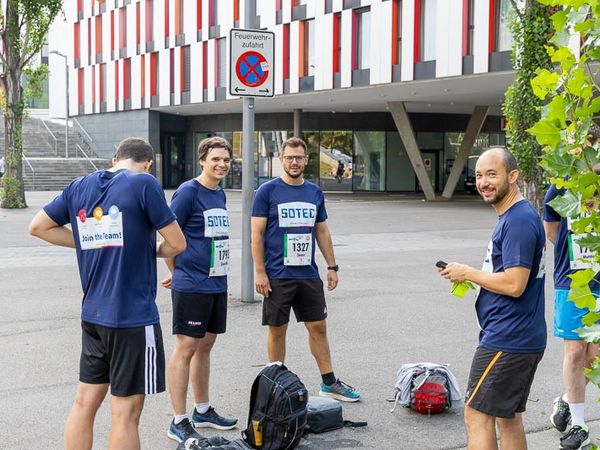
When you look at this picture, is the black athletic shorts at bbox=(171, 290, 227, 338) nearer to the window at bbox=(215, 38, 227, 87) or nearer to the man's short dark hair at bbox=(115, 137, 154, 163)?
the man's short dark hair at bbox=(115, 137, 154, 163)

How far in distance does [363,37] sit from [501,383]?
28.9m

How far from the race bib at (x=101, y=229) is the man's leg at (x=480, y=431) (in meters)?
1.93

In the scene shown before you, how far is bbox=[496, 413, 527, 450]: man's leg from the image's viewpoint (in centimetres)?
395

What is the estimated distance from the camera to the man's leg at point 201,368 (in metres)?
5.41

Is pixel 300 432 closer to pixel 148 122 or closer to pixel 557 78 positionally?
pixel 557 78

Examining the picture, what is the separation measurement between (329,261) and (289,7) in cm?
3041

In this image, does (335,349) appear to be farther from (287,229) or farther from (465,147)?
(465,147)

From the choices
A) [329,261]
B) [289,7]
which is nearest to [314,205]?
[329,261]

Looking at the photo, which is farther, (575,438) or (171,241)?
(575,438)

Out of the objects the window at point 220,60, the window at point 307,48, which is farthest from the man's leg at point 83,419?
the window at point 220,60

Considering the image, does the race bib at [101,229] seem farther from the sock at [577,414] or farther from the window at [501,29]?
the window at [501,29]

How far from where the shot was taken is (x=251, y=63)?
9438 millimetres

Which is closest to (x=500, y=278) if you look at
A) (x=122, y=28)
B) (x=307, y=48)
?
(x=307, y=48)

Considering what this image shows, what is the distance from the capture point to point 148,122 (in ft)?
148
